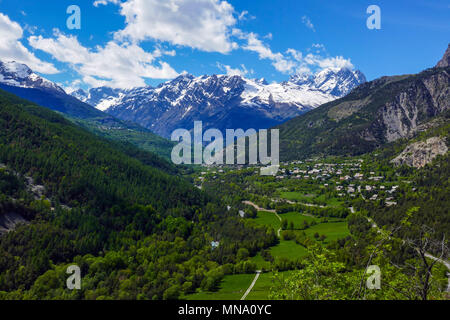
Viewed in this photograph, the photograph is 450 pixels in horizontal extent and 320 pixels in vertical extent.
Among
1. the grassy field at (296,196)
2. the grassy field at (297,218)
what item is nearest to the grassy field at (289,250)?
the grassy field at (297,218)

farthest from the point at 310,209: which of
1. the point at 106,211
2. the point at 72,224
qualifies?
the point at 72,224

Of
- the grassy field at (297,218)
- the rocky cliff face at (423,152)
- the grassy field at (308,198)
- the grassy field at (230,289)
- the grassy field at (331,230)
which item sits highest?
the rocky cliff face at (423,152)

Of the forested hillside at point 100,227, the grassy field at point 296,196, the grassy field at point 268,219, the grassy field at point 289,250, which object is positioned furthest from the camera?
the grassy field at point 296,196

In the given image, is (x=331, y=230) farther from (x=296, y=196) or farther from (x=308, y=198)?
(x=296, y=196)

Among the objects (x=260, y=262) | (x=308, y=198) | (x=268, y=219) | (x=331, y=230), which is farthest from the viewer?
(x=308, y=198)

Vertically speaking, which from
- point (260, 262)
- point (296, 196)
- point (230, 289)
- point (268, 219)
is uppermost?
point (296, 196)

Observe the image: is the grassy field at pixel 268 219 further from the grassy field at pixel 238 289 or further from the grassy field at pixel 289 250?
the grassy field at pixel 238 289

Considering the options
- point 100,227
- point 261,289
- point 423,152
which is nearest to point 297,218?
point 261,289
